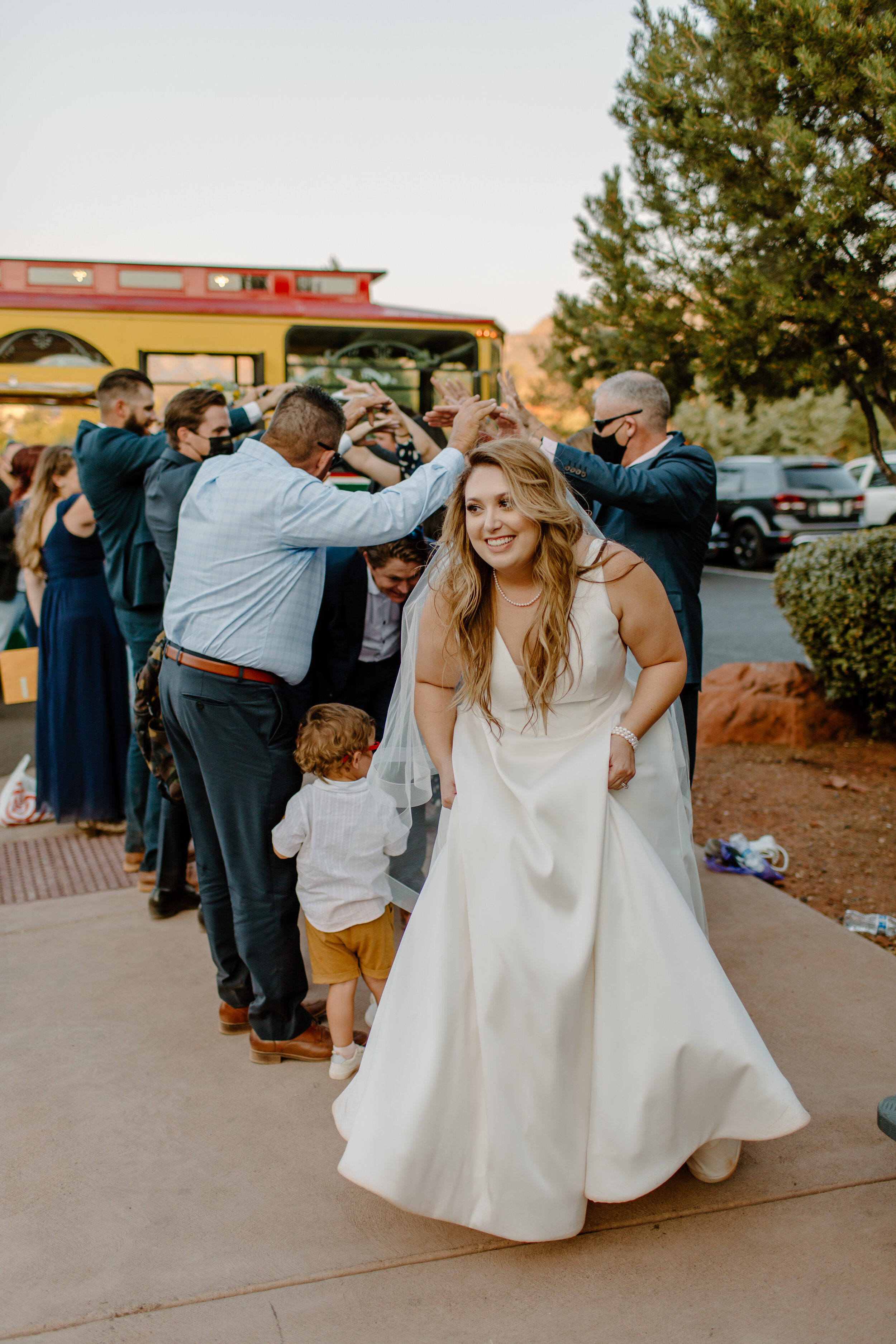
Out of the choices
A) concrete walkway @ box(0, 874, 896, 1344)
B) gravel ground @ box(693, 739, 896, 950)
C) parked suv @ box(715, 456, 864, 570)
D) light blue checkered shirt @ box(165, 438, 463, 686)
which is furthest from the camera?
parked suv @ box(715, 456, 864, 570)

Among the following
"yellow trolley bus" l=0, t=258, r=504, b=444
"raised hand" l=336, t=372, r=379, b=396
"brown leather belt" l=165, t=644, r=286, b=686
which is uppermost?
"yellow trolley bus" l=0, t=258, r=504, b=444

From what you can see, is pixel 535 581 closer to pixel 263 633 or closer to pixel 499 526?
pixel 499 526

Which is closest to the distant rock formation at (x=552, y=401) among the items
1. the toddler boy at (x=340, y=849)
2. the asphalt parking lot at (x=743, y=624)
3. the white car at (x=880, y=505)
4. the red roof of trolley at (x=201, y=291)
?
the white car at (x=880, y=505)

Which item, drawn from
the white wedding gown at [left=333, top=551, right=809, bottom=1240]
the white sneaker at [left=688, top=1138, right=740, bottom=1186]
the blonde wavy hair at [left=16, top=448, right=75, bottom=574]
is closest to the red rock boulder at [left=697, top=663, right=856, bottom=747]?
the blonde wavy hair at [left=16, top=448, right=75, bottom=574]

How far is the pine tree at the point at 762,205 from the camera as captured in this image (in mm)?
4352

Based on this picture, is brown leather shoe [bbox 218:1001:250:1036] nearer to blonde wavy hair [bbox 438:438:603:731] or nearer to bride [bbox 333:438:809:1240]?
bride [bbox 333:438:809:1240]

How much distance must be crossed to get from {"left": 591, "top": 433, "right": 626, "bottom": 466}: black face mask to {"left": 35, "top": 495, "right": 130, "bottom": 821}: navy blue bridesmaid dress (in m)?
2.83

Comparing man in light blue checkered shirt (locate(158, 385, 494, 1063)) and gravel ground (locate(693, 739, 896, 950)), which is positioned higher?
man in light blue checkered shirt (locate(158, 385, 494, 1063))

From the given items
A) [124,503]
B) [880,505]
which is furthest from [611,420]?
[880,505]

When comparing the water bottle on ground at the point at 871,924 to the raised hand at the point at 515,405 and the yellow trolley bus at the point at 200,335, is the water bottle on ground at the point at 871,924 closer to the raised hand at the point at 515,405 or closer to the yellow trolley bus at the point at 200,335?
the raised hand at the point at 515,405

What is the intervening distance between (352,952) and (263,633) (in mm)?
1056

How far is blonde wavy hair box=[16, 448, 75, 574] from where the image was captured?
5453 mm

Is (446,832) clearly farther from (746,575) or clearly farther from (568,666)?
(746,575)

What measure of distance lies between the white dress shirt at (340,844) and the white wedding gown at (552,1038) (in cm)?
67
